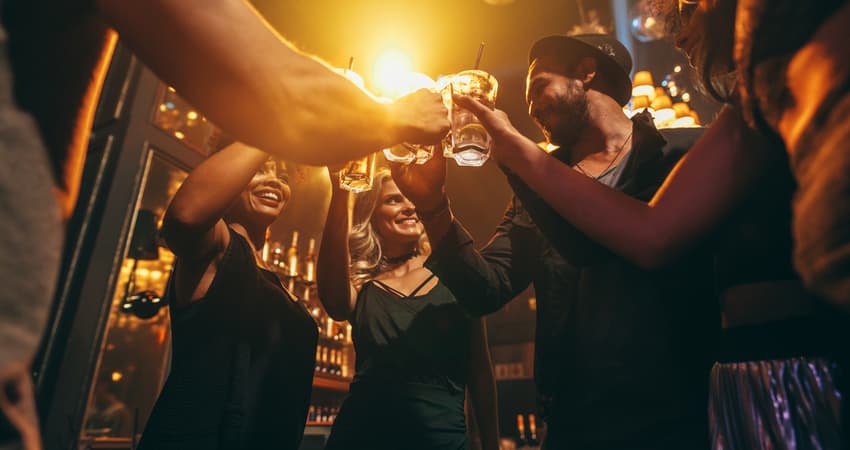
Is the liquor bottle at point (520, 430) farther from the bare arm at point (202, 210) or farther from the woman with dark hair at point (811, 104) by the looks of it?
the woman with dark hair at point (811, 104)

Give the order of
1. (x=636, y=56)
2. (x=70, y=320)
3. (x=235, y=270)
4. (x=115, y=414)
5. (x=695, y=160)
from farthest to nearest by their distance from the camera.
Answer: (x=636, y=56), (x=115, y=414), (x=70, y=320), (x=235, y=270), (x=695, y=160)

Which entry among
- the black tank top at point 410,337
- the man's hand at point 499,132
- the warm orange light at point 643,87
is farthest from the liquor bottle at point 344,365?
the man's hand at point 499,132

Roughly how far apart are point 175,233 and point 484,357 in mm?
1557

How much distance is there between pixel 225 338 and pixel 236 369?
0.37 feet

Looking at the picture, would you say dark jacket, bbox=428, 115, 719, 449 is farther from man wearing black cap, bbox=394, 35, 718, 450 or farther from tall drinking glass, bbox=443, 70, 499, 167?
tall drinking glass, bbox=443, 70, 499, 167

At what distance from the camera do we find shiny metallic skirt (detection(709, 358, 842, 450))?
0.94m

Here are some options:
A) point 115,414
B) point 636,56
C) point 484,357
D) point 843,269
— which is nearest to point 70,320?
point 115,414

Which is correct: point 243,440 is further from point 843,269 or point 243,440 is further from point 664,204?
point 843,269

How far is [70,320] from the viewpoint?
150 inches

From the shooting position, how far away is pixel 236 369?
5.33 ft

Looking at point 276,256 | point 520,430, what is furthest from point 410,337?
point 520,430

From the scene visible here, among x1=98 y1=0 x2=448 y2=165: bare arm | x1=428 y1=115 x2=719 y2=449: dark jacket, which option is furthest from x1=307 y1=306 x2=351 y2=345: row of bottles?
x1=98 y1=0 x2=448 y2=165: bare arm

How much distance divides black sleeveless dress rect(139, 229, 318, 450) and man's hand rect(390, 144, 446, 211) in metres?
0.69

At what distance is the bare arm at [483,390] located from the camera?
2326 millimetres
